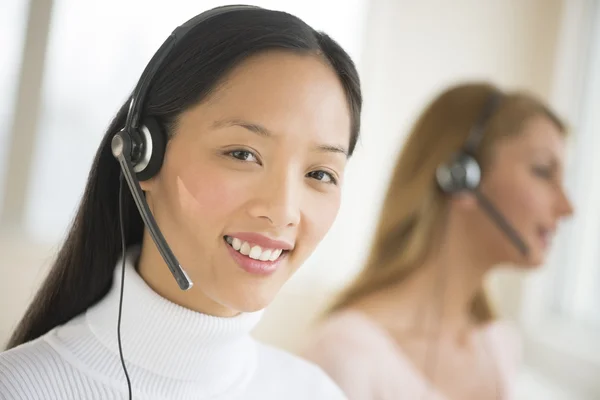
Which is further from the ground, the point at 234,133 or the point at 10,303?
the point at 234,133

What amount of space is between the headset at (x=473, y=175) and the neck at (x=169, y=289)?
2.35 ft

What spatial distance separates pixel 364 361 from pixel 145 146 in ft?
2.24

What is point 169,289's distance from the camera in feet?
2.43

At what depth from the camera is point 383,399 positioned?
119 cm

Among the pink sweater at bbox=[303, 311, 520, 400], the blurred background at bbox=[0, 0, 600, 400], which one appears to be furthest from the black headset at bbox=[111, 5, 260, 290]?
the pink sweater at bbox=[303, 311, 520, 400]

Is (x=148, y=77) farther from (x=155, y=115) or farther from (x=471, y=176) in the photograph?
(x=471, y=176)

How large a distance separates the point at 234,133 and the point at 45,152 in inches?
22.2

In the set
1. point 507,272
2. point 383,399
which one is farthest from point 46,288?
point 507,272

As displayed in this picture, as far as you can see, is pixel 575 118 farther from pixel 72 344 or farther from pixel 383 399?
pixel 72 344

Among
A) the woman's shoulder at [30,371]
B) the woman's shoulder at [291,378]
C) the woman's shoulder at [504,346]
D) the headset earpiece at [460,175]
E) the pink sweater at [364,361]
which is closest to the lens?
the woman's shoulder at [30,371]

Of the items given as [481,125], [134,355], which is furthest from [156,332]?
[481,125]

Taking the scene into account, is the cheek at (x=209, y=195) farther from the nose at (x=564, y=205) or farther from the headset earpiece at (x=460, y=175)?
the nose at (x=564, y=205)

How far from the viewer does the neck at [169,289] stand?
74 cm

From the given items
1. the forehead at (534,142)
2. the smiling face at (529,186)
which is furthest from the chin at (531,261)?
the forehead at (534,142)
